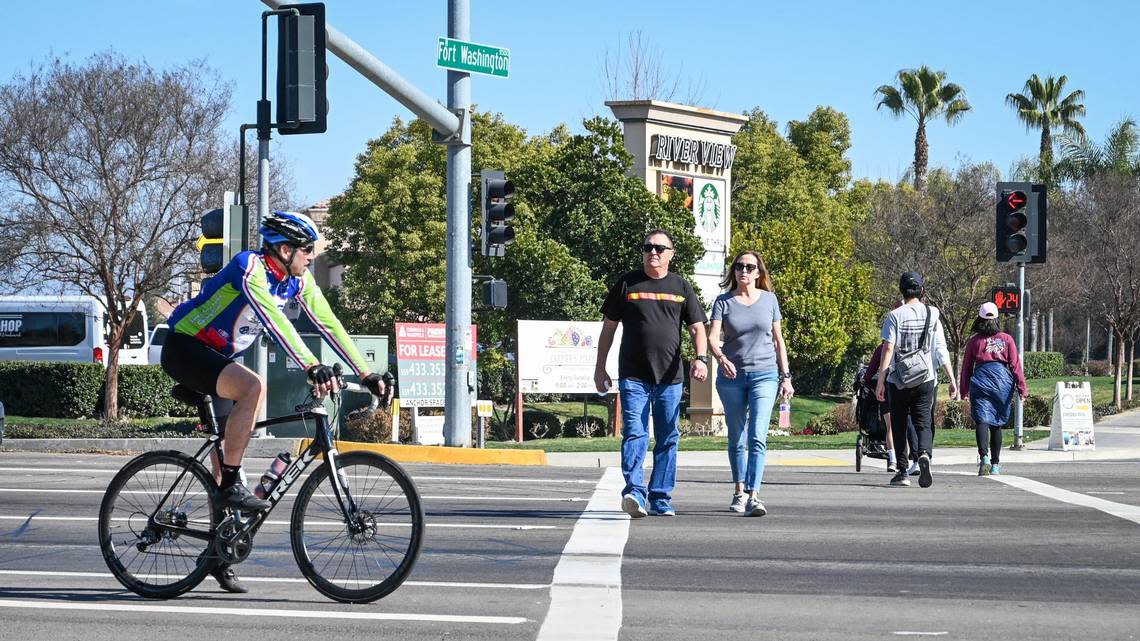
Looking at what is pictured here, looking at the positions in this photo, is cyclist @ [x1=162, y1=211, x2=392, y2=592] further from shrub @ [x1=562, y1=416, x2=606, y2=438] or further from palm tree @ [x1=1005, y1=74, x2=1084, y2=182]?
palm tree @ [x1=1005, y1=74, x2=1084, y2=182]

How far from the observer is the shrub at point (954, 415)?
1049 inches

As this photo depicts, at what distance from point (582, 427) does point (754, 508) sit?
60.4 feet

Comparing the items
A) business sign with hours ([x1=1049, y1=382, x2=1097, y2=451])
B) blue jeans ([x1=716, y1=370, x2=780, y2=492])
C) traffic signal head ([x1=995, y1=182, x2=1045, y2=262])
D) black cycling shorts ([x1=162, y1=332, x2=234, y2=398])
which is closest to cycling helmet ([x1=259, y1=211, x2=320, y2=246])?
black cycling shorts ([x1=162, y1=332, x2=234, y2=398])

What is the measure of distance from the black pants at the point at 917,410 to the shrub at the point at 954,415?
14.0 m

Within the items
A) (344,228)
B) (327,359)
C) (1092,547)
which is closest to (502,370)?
(344,228)

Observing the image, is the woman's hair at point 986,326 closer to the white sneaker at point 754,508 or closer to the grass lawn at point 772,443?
the white sneaker at point 754,508

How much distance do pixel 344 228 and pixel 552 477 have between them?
4099 centimetres

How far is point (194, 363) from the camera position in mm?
6230

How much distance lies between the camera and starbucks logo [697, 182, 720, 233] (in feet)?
109

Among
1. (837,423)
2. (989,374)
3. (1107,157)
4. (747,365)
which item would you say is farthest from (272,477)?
(1107,157)

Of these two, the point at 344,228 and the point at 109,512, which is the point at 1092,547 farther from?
the point at 344,228

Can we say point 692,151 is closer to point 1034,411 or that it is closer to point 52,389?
point 1034,411

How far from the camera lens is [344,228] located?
5362cm

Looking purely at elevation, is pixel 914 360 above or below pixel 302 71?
below
